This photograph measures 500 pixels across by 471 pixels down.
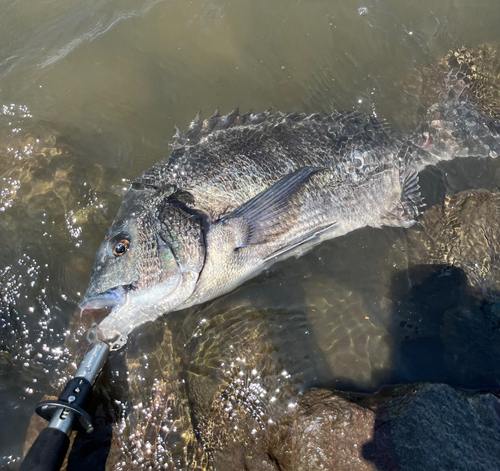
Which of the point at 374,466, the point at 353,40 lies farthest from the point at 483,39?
the point at 374,466

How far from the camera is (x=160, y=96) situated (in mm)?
4820

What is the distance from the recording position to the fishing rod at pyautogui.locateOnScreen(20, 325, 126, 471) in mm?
2312

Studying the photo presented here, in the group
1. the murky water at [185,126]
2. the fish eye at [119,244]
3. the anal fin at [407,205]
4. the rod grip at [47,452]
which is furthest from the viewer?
the anal fin at [407,205]

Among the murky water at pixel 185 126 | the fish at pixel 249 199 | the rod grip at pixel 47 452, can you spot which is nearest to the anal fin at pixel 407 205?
the fish at pixel 249 199

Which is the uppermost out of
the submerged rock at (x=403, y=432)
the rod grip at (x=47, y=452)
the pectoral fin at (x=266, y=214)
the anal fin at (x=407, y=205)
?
the pectoral fin at (x=266, y=214)

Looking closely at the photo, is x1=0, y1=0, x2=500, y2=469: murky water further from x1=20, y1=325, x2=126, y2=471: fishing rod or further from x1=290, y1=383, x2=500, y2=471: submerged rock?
x1=20, y1=325, x2=126, y2=471: fishing rod

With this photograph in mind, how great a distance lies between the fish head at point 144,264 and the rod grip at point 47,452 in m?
0.77

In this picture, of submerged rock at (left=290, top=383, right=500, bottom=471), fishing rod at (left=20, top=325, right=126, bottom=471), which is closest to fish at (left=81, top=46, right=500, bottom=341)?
fishing rod at (left=20, top=325, right=126, bottom=471)

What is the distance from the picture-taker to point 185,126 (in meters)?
4.65

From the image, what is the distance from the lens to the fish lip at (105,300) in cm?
292

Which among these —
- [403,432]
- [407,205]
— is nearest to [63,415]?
[403,432]

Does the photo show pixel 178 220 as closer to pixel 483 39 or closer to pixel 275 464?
pixel 275 464

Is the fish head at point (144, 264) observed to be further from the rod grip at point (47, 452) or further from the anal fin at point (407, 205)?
the anal fin at point (407, 205)

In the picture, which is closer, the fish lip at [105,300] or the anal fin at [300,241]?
the fish lip at [105,300]
